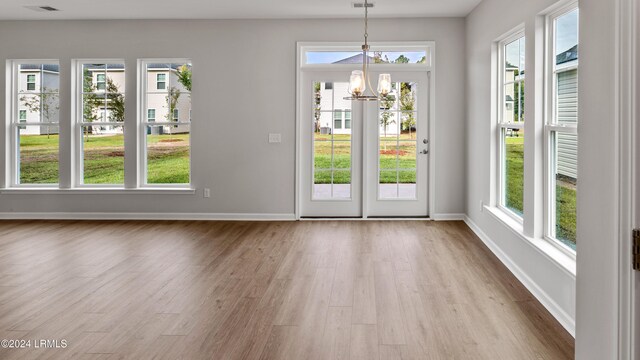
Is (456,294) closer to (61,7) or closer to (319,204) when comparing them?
(319,204)

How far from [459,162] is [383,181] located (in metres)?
1.09

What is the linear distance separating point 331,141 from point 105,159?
332 centimetres

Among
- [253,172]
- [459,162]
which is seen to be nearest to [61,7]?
[253,172]

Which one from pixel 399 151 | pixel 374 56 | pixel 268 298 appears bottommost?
pixel 268 298

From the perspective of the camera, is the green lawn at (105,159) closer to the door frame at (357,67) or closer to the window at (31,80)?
the window at (31,80)

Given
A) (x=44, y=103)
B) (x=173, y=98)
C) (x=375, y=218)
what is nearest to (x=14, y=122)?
(x=44, y=103)

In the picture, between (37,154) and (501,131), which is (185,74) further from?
(501,131)

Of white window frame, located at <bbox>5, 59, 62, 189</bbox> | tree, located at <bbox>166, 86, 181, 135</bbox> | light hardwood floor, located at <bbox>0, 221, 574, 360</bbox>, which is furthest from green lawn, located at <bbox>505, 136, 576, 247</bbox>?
white window frame, located at <bbox>5, 59, 62, 189</bbox>

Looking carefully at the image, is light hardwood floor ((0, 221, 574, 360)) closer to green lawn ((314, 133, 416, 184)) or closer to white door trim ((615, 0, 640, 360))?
green lawn ((314, 133, 416, 184))

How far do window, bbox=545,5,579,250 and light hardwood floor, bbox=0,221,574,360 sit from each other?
0.63 metres

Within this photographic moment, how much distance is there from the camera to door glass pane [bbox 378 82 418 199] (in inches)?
266

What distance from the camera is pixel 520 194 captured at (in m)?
4.48

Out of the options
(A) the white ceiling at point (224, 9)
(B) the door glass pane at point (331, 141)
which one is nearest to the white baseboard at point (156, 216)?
(B) the door glass pane at point (331, 141)

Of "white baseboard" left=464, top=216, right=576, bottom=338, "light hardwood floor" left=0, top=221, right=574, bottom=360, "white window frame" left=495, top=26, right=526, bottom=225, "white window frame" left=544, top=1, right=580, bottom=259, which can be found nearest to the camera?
"light hardwood floor" left=0, top=221, right=574, bottom=360
